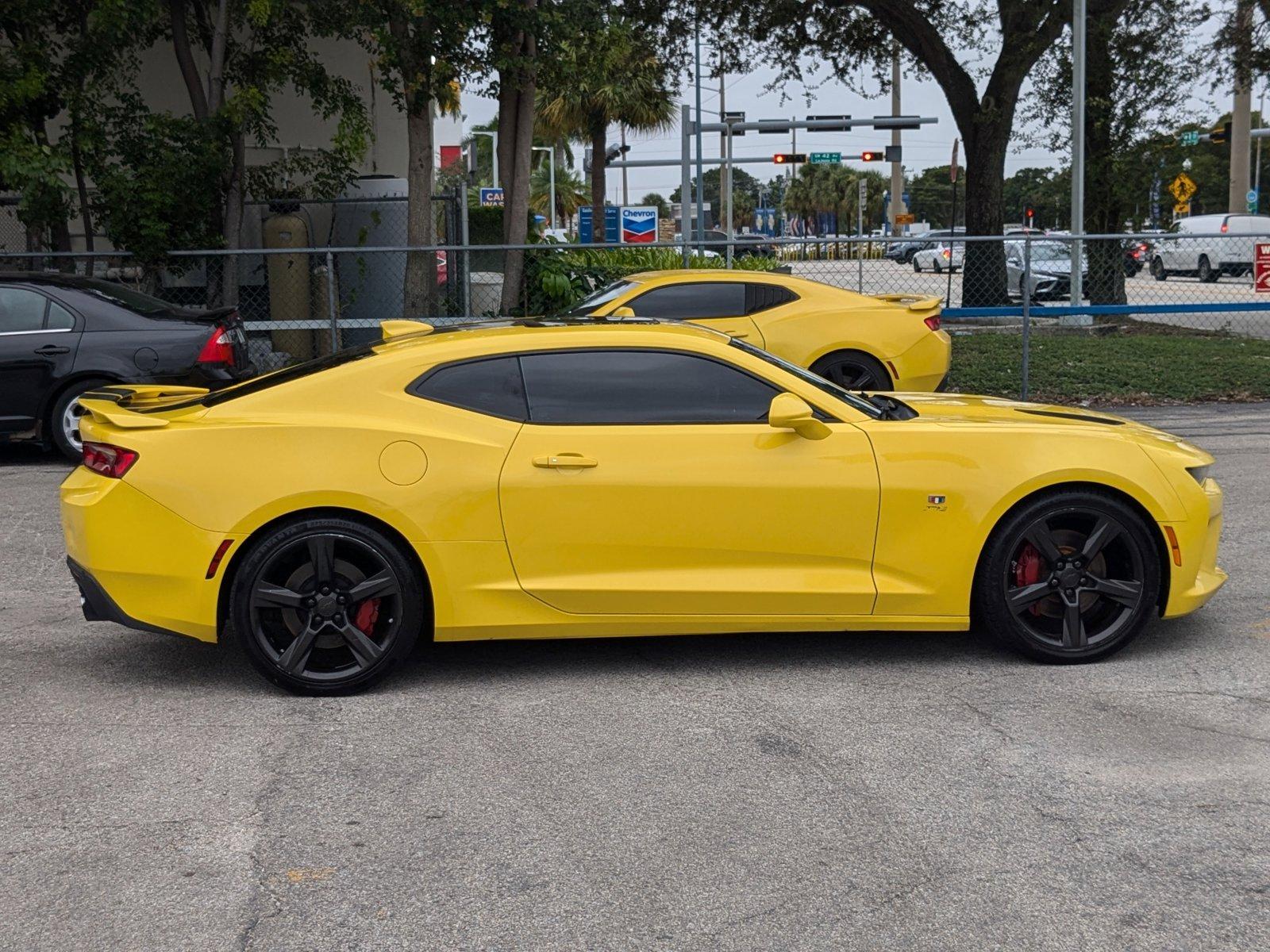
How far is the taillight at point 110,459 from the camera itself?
548 cm

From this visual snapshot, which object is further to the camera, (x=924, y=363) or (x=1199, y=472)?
(x=924, y=363)

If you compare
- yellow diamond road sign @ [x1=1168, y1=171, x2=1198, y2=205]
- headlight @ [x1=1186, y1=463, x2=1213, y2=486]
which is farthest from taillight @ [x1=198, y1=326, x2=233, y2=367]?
yellow diamond road sign @ [x1=1168, y1=171, x2=1198, y2=205]

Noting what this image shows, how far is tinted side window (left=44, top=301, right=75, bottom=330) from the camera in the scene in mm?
10930

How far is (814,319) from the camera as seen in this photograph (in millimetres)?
11820

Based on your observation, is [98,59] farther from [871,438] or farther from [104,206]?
[871,438]

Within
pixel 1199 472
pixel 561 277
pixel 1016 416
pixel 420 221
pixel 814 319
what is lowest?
pixel 1199 472

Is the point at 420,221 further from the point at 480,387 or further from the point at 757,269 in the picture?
the point at 480,387

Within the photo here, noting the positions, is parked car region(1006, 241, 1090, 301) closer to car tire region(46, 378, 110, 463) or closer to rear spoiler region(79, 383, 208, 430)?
car tire region(46, 378, 110, 463)

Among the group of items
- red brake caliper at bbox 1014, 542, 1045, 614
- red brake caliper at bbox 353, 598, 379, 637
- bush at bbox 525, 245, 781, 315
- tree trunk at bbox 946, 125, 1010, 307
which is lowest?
red brake caliper at bbox 353, 598, 379, 637

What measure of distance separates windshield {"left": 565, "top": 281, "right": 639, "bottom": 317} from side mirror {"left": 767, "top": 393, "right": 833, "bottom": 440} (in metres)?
6.33

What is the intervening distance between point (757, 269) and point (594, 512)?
13.2 meters

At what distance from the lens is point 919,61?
24.4m

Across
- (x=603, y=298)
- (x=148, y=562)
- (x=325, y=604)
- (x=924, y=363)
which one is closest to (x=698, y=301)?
(x=603, y=298)

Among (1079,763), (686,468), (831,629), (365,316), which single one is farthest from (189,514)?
(365,316)
